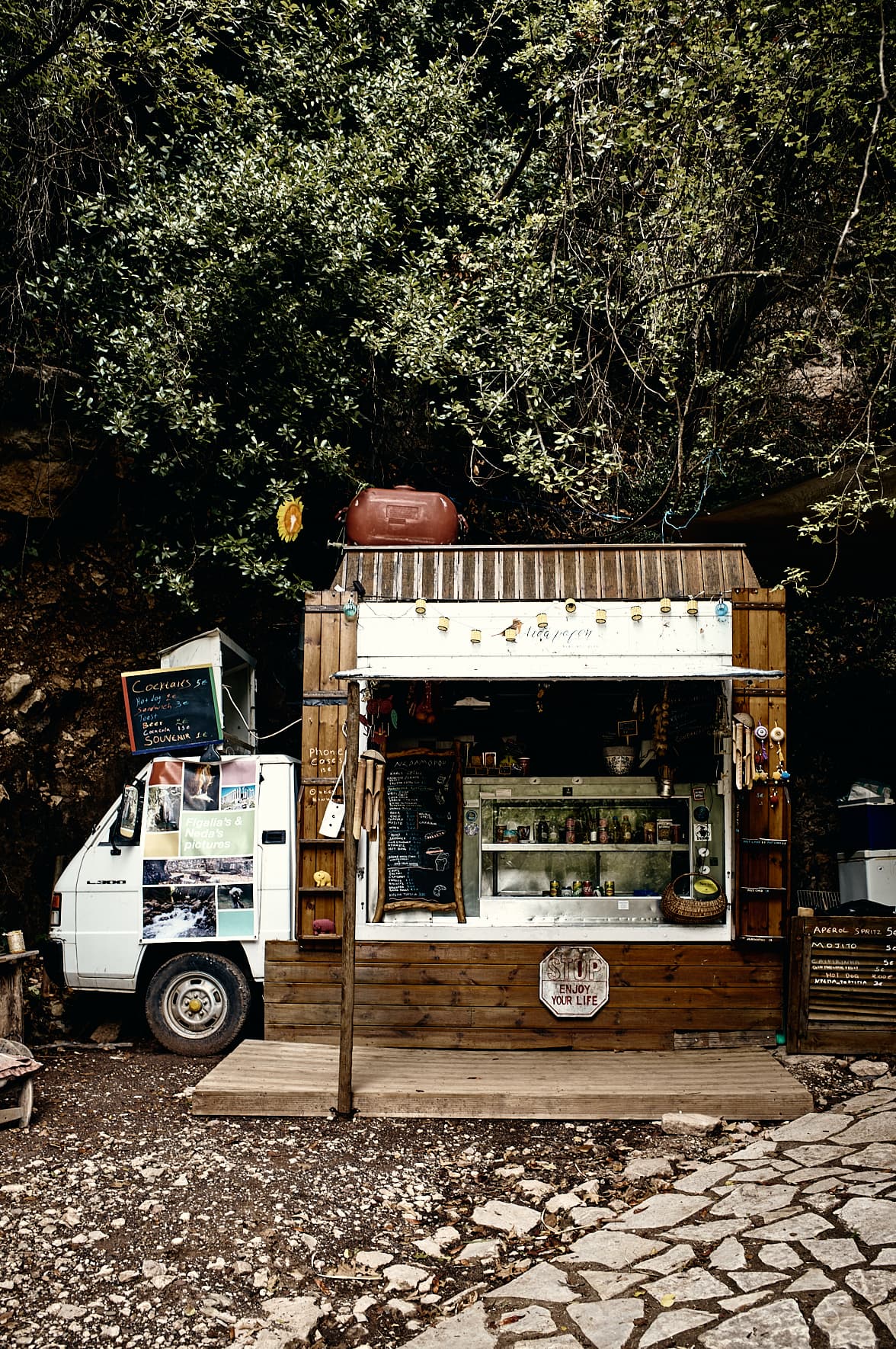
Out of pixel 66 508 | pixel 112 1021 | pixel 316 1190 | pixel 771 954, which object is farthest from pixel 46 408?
pixel 771 954

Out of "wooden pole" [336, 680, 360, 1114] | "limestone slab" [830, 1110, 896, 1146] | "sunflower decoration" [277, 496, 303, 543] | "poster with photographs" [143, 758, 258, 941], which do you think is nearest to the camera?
"limestone slab" [830, 1110, 896, 1146]

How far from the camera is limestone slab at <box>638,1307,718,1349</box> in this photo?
356 centimetres

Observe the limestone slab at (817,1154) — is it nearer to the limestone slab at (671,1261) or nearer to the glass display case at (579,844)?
the limestone slab at (671,1261)


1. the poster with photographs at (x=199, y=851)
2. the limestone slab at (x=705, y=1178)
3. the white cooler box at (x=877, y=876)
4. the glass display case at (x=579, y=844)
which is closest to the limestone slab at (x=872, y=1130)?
the limestone slab at (x=705, y=1178)

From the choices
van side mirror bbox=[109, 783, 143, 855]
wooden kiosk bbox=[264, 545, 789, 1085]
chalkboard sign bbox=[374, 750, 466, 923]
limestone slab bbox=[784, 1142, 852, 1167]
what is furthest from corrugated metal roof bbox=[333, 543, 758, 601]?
limestone slab bbox=[784, 1142, 852, 1167]

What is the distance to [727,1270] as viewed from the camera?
13.1 ft

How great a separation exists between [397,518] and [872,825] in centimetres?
513

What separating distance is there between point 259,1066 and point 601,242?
8135 millimetres

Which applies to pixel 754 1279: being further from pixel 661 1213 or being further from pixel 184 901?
pixel 184 901

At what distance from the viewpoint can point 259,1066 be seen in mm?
6422

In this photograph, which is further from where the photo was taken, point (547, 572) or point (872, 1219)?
point (547, 572)

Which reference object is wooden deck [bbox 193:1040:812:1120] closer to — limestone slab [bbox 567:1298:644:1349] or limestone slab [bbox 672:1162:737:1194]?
limestone slab [bbox 672:1162:737:1194]

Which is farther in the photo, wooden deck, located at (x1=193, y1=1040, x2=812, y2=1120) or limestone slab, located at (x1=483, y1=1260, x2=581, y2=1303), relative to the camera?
wooden deck, located at (x1=193, y1=1040, x2=812, y2=1120)

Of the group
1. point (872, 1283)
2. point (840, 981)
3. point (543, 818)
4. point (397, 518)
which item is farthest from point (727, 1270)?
point (397, 518)
